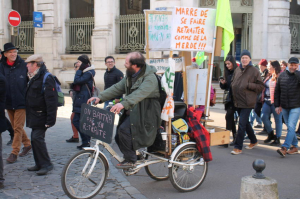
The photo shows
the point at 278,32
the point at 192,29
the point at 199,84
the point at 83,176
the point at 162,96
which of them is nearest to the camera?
the point at 83,176

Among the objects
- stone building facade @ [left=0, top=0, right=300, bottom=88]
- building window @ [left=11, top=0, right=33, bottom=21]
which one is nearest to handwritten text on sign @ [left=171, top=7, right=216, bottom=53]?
stone building facade @ [left=0, top=0, right=300, bottom=88]

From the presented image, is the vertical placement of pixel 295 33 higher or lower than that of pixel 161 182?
higher

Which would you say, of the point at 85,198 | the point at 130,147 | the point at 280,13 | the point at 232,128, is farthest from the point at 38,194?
the point at 280,13

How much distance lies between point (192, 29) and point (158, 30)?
0.50 meters

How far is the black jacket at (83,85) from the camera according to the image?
23.6 feet

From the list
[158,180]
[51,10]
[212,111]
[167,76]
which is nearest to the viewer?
[167,76]

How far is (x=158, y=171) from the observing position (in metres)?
5.60

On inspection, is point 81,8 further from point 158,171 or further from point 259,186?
point 259,186

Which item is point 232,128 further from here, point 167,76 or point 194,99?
point 167,76

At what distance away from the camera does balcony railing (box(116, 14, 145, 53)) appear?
16984 millimetres

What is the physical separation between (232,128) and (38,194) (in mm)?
4483

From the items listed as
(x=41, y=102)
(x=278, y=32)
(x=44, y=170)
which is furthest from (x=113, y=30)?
(x=44, y=170)

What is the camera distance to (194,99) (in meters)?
5.59

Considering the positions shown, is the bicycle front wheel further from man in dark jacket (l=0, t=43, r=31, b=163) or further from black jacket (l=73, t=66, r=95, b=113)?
black jacket (l=73, t=66, r=95, b=113)
